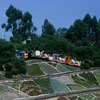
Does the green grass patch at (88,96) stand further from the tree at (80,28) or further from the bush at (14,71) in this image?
the tree at (80,28)

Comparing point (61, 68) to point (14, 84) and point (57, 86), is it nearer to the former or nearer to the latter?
point (57, 86)

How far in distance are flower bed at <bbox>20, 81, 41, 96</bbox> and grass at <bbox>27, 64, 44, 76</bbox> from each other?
2.84 meters

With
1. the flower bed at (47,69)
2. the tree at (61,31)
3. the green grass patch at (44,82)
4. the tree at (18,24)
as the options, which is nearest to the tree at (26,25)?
the tree at (18,24)

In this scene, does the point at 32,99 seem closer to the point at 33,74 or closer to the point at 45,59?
the point at 33,74

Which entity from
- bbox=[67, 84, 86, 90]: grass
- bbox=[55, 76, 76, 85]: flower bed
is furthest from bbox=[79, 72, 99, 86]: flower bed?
bbox=[67, 84, 86, 90]: grass

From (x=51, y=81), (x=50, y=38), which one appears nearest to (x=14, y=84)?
(x=51, y=81)

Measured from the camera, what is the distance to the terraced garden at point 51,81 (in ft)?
42.9

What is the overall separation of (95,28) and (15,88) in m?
26.4

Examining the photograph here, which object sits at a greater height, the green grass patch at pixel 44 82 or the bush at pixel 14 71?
the bush at pixel 14 71

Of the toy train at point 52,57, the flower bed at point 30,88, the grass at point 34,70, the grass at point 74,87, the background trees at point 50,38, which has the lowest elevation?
the grass at point 74,87

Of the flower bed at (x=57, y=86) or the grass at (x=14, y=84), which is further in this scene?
the flower bed at (x=57, y=86)

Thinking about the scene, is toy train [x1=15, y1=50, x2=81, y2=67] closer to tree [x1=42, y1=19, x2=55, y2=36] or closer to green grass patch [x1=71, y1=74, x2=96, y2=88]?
green grass patch [x1=71, y1=74, x2=96, y2=88]

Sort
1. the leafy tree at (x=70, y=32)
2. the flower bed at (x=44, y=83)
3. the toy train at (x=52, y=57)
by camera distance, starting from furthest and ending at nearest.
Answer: the leafy tree at (x=70, y=32)
the toy train at (x=52, y=57)
the flower bed at (x=44, y=83)

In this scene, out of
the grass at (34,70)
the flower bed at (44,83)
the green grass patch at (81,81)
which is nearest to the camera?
the flower bed at (44,83)
